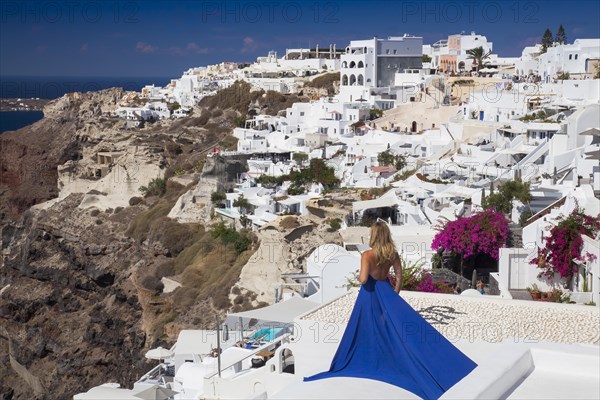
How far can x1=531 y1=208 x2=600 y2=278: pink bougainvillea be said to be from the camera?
12.2 metres

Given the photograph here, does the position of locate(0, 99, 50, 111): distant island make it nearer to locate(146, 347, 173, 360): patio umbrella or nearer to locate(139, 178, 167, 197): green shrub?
locate(139, 178, 167, 197): green shrub

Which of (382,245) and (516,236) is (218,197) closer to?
(516,236)

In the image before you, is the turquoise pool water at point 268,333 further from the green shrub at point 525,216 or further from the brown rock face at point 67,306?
the brown rock face at point 67,306

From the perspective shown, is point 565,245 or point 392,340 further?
point 565,245

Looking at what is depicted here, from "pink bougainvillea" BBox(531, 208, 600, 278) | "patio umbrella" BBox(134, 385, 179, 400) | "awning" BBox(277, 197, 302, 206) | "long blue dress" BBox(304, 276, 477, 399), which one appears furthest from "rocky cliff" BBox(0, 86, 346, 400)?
"long blue dress" BBox(304, 276, 477, 399)

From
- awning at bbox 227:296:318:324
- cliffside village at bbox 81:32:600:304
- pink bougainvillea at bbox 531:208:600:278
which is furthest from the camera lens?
cliffside village at bbox 81:32:600:304

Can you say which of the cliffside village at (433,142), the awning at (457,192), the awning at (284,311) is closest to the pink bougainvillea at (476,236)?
the cliffside village at (433,142)

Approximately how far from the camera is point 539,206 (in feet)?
58.9

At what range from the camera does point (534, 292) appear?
12.2m

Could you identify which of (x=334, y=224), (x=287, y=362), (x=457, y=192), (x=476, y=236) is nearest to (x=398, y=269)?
(x=287, y=362)

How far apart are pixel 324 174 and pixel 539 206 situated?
12.3 meters

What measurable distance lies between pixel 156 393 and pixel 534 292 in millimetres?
5789

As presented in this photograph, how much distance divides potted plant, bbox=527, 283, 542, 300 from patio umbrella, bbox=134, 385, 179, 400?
5413mm

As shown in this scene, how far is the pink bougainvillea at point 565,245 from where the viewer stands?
1220 cm
